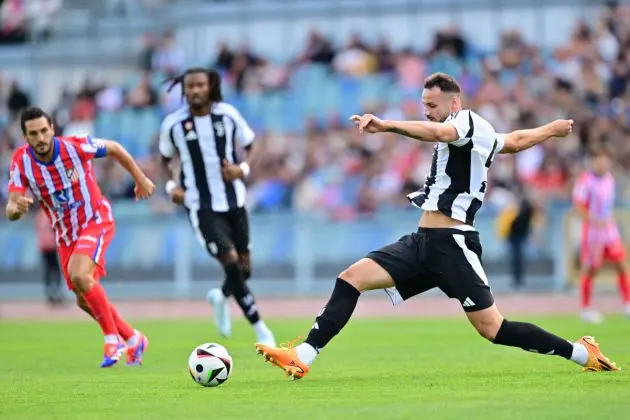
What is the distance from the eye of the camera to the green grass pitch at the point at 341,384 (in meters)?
8.09

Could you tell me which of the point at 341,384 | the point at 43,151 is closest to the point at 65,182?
the point at 43,151

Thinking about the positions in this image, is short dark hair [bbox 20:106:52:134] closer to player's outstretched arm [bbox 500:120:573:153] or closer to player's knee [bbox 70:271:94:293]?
player's knee [bbox 70:271:94:293]

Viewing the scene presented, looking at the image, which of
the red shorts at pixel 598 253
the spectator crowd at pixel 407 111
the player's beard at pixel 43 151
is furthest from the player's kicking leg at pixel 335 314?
the spectator crowd at pixel 407 111

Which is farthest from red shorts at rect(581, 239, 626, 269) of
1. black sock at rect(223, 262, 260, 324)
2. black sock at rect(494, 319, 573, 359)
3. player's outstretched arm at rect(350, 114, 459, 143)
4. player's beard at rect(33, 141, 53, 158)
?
player's outstretched arm at rect(350, 114, 459, 143)

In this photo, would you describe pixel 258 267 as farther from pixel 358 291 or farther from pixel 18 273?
pixel 358 291

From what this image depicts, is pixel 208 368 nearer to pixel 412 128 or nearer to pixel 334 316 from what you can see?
pixel 334 316

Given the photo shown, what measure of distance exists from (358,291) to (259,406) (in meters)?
1.87

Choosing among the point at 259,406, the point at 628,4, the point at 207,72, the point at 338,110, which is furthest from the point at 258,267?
the point at 259,406

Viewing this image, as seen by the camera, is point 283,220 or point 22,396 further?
point 283,220

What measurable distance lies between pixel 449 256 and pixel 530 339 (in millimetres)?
890

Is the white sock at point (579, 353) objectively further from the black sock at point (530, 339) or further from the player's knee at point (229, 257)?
the player's knee at point (229, 257)

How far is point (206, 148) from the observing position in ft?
47.5

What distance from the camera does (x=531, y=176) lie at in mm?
25219

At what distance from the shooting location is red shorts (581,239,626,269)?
64.1 ft
